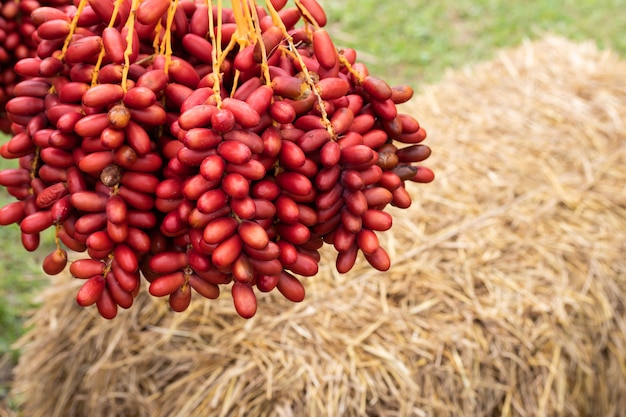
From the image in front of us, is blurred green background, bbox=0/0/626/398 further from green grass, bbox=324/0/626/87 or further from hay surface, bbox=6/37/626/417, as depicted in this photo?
hay surface, bbox=6/37/626/417

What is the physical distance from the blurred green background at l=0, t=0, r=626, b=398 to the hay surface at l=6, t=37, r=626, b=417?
1.85 metres

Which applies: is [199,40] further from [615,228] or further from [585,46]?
[585,46]

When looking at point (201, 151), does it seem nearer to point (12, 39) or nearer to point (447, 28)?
point (12, 39)

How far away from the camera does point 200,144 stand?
80cm

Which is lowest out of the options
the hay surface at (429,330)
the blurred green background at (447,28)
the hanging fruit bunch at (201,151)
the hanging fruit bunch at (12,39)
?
the blurred green background at (447,28)

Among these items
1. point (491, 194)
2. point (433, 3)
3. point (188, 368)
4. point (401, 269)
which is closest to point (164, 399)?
point (188, 368)

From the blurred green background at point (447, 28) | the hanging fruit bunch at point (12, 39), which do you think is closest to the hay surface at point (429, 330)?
the hanging fruit bunch at point (12, 39)

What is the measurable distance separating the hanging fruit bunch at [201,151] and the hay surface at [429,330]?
31.8 inches

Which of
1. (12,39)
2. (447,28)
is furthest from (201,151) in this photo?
(447,28)

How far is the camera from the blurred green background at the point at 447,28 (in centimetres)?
418

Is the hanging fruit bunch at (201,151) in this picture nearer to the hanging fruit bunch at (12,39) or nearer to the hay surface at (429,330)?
the hanging fruit bunch at (12,39)

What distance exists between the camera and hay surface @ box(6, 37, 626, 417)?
5.58ft

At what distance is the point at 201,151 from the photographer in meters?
0.82

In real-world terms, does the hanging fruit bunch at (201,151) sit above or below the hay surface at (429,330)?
above
